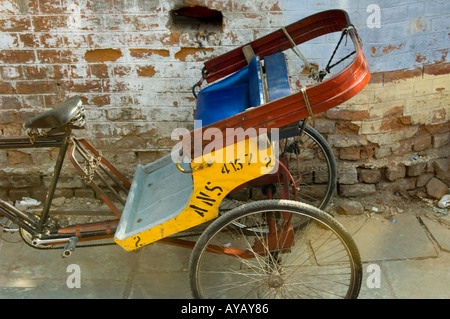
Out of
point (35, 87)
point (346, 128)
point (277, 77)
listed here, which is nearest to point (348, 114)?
point (346, 128)

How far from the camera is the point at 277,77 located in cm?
271

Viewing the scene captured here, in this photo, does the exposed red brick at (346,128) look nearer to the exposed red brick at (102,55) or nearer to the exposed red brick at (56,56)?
the exposed red brick at (102,55)

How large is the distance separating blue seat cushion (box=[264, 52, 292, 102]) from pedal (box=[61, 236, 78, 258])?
1450mm

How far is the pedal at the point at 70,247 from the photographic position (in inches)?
111

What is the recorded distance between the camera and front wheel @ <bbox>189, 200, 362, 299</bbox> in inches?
99.8

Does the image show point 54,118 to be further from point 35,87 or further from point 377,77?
point 377,77

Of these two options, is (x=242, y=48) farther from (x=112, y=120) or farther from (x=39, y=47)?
(x=39, y=47)

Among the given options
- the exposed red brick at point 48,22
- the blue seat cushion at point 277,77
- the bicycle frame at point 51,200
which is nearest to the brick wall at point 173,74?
the exposed red brick at point 48,22

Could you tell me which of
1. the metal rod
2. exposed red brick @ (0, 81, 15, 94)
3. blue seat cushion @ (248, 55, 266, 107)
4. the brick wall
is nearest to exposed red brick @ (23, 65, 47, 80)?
the brick wall

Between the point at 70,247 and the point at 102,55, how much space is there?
143 cm

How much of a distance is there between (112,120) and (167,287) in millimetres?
1349

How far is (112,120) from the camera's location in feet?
12.0
